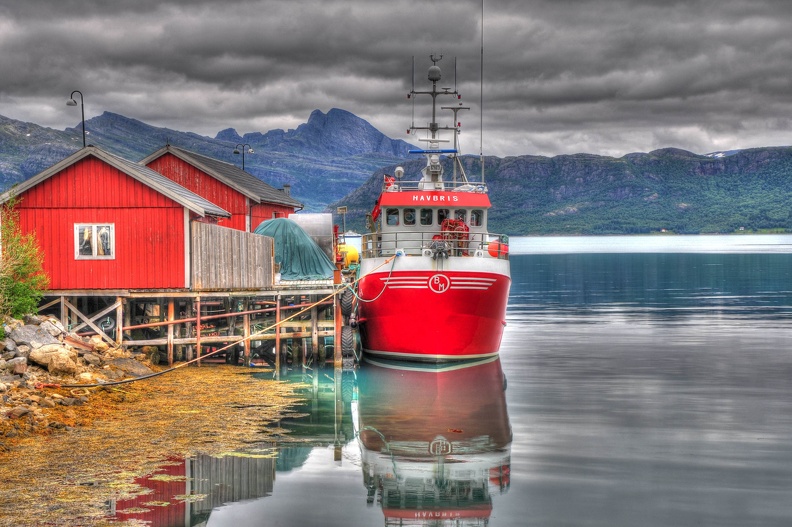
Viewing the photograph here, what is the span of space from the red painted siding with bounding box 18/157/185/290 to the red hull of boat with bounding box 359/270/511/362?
7002 mm

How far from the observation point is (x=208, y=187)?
1606 inches

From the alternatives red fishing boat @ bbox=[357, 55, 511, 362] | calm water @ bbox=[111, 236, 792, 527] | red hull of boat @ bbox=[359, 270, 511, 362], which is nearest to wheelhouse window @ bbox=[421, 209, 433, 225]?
red fishing boat @ bbox=[357, 55, 511, 362]

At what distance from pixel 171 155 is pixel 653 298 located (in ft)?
118

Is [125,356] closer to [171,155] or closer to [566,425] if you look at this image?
[566,425]

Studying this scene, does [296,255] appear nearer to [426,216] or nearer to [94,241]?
[426,216]

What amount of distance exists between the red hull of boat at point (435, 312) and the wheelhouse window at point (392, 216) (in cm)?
300

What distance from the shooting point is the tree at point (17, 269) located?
23913 mm

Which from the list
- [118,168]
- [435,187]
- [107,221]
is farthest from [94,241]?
[435,187]

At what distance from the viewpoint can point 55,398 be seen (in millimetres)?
19547

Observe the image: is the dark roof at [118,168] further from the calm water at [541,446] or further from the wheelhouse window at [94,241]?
the calm water at [541,446]

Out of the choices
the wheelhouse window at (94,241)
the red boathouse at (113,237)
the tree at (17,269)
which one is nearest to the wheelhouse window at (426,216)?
the red boathouse at (113,237)

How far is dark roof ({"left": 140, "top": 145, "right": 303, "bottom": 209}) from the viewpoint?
1588 inches

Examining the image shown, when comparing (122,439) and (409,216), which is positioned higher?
(409,216)

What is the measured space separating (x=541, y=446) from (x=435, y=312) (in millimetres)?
9889
